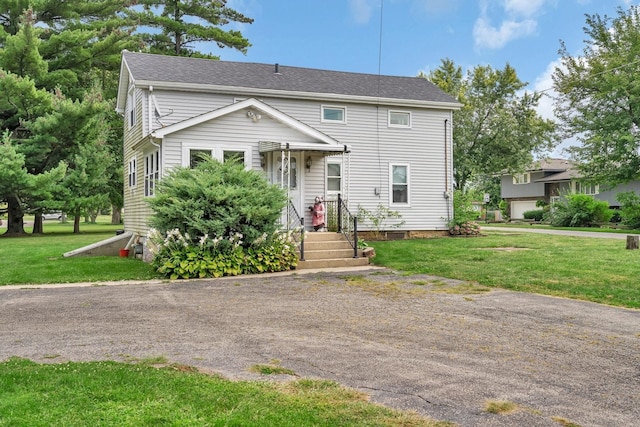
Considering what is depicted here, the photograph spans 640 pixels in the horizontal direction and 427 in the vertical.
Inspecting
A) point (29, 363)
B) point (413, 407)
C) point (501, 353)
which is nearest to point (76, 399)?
point (29, 363)

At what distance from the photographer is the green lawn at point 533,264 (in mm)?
8677

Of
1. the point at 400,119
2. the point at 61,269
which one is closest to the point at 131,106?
the point at 61,269

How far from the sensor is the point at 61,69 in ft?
90.4

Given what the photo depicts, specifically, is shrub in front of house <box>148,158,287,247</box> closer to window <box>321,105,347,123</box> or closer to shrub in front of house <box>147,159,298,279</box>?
shrub in front of house <box>147,159,298,279</box>

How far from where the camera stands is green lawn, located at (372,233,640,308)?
868 centimetres

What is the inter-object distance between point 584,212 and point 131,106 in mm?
25391

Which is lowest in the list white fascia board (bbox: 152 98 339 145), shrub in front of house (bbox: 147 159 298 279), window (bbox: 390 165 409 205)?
shrub in front of house (bbox: 147 159 298 279)

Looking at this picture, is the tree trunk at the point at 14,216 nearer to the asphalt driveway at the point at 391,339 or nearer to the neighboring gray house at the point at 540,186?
the asphalt driveway at the point at 391,339

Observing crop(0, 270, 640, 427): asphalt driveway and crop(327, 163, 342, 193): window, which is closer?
crop(0, 270, 640, 427): asphalt driveway

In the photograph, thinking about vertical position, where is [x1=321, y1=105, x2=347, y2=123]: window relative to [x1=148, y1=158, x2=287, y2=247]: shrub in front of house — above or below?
above

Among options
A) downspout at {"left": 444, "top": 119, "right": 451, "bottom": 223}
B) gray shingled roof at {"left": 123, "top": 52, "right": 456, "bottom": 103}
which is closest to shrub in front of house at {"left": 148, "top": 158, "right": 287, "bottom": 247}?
gray shingled roof at {"left": 123, "top": 52, "right": 456, "bottom": 103}

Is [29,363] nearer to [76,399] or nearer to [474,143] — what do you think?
[76,399]

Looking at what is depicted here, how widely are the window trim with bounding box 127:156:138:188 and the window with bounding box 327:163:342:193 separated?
20.6 ft

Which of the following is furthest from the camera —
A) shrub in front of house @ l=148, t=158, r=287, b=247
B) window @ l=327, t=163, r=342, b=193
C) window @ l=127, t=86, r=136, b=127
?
window @ l=127, t=86, r=136, b=127
